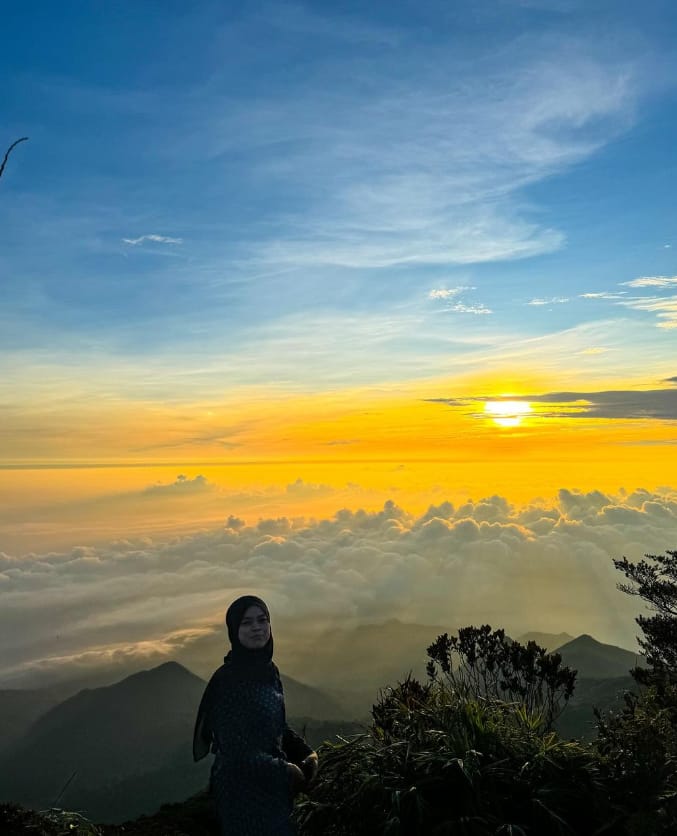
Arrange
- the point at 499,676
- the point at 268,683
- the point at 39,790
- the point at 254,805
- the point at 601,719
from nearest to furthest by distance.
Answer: the point at 254,805 < the point at 268,683 < the point at 601,719 < the point at 499,676 < the point at 39,790

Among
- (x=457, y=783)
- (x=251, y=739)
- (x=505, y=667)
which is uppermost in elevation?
(x=251, y=739)

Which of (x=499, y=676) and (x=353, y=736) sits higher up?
(x=353, y=736)

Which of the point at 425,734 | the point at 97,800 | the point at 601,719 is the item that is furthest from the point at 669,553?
the point at 97,800

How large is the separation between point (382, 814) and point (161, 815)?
3.86 metres

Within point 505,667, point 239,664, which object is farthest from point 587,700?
point 239,664

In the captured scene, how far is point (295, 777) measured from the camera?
5.00m

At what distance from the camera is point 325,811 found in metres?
7.50

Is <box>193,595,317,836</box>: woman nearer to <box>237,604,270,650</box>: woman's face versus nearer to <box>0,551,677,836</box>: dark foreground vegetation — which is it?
<box>237,604,270,650</box>: woman's face

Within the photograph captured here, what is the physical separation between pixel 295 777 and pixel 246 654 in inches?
35.0

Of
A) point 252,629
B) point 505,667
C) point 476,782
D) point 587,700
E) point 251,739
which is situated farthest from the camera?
point 587,700

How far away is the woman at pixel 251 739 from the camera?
4887mm

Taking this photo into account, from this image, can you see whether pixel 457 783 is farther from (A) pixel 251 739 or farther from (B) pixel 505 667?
(B) pixel 505 667

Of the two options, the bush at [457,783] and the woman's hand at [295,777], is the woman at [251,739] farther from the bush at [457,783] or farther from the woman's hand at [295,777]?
the bush at [457,783]

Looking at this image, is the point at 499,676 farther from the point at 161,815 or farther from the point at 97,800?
the point at 97,800
